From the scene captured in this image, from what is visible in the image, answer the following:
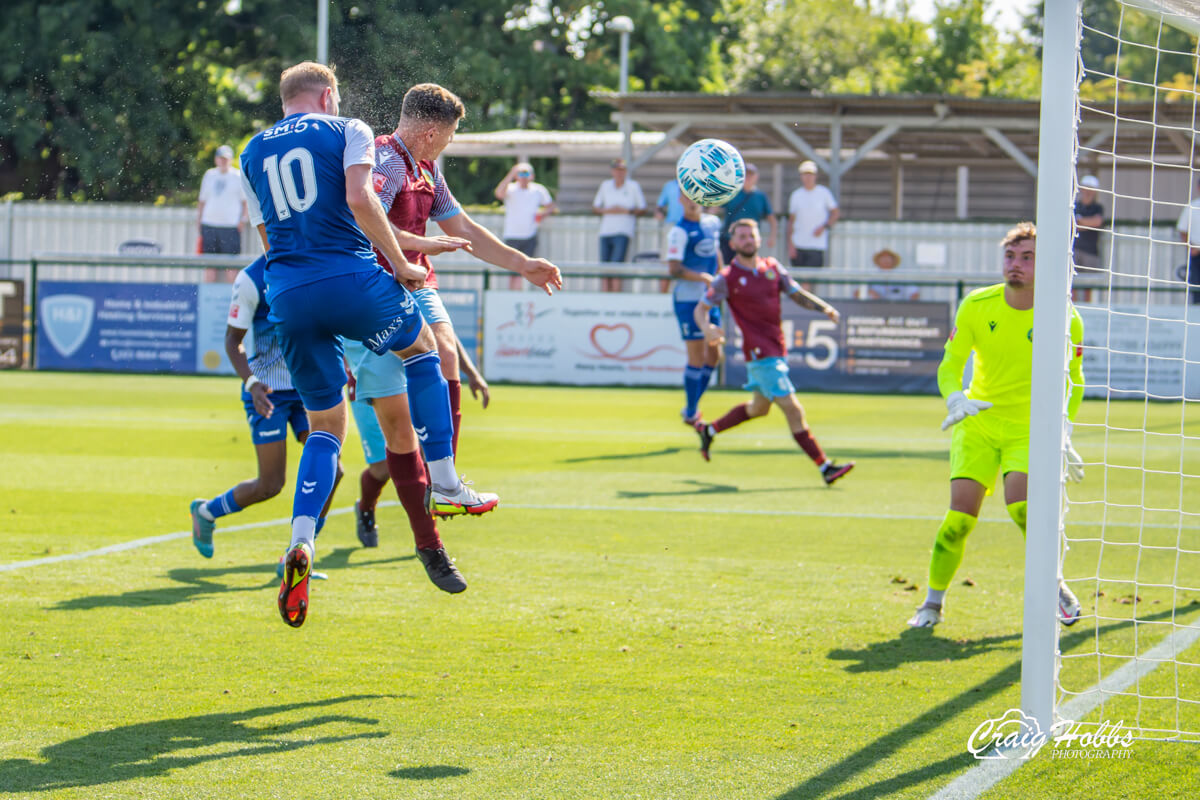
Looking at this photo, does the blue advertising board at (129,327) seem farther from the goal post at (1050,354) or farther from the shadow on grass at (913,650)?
the goal post at (1050,354)

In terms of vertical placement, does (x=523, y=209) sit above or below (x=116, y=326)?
above

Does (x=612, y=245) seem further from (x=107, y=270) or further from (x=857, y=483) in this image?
(x=857, y=483)

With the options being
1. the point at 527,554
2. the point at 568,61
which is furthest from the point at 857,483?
the point at 568,61

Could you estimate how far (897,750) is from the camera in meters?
4.47

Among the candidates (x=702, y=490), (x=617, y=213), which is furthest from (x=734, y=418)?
(x=617, y=213)

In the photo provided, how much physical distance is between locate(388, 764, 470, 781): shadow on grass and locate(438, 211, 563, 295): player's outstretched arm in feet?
8.17

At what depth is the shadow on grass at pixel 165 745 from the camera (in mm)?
4008

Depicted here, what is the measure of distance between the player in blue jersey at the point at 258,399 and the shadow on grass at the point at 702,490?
3581 mm

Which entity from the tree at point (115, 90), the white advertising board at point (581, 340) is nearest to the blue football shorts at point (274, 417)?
the white advertising board at point (581, 340)

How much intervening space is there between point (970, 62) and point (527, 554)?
48495 mm

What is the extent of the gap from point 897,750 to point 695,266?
33.7 ft

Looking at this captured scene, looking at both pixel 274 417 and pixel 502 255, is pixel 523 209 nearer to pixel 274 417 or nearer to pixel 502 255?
pixel 274 417

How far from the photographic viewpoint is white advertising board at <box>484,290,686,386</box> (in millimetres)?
20500

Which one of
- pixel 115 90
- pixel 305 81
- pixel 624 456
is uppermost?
pixel 115 90
